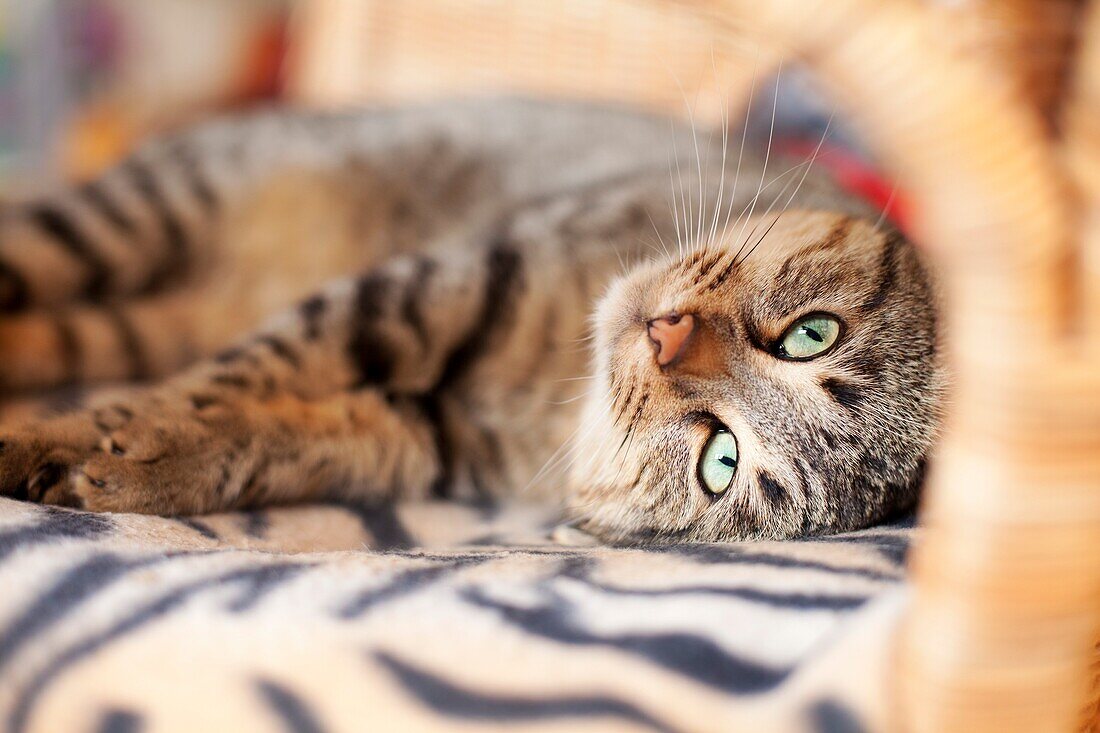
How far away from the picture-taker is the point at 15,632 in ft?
2.07

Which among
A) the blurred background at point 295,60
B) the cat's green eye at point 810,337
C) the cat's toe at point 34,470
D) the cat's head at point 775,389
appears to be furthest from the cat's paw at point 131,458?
the blurred background at point 295,60

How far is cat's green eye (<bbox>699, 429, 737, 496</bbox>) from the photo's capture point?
88 centimetres

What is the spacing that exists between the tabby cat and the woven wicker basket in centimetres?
34

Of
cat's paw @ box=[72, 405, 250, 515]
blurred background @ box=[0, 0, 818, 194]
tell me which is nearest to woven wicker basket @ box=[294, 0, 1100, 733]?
cat's paw @ box=[72, 405, 250, 515]

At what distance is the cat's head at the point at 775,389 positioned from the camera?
82 cm

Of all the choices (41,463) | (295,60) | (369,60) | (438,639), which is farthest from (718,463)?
(295,60)

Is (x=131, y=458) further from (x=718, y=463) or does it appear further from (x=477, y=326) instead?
(x=718, y=463)

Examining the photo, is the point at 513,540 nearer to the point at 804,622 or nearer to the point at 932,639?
the point at 804,622

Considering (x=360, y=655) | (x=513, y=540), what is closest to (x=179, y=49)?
(x=513, y=540)

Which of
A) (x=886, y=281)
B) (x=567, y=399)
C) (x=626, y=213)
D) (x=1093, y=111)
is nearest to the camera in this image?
(x=1093, y=111)

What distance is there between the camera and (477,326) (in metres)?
1.24

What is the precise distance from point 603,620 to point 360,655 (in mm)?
171

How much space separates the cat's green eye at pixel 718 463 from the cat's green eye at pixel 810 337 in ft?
0.34

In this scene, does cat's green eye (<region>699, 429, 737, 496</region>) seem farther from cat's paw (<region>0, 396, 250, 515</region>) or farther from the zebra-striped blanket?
cat's paw (<region>0, 396, 250, 515</region>)
